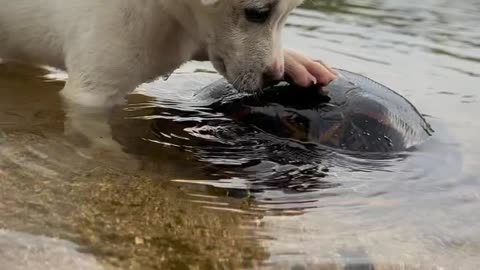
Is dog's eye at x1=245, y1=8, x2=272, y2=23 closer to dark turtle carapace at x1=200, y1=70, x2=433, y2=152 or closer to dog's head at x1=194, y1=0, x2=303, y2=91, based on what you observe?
dog's head at x1=194, y1=0, x2=303, y2=91

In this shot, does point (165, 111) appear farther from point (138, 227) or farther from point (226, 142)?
point (138, 227)

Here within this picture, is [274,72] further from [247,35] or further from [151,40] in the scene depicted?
[151,40]

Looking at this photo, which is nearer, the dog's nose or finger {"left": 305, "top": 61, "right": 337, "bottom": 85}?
the dog's nose

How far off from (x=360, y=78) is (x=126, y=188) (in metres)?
1.31

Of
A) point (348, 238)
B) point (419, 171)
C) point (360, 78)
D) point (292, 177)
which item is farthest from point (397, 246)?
point (360, 78)

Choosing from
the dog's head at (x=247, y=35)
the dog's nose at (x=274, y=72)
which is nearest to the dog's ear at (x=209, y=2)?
the dog's head at (x=247, y=35)

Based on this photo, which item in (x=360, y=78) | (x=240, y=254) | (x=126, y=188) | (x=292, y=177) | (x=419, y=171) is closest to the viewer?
(x=240, y=254)

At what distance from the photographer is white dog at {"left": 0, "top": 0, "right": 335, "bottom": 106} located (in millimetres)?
2885

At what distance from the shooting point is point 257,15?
283 cm

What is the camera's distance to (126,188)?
2338mm

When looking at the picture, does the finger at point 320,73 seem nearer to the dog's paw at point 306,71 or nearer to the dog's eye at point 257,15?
the dog's paw at point 306,71

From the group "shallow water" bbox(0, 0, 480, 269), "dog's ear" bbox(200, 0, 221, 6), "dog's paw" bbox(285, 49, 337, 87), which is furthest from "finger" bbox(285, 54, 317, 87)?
"dog's ear" bbox(200, 0, 221, 6)

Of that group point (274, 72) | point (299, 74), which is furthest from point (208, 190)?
point (299, 74)

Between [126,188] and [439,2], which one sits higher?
[126,188]
